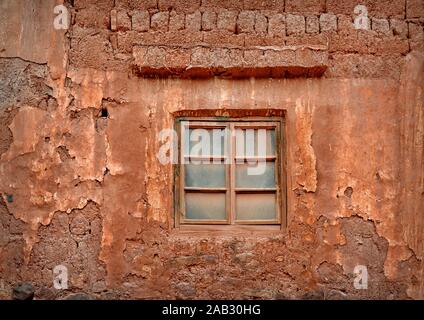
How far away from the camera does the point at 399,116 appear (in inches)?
198

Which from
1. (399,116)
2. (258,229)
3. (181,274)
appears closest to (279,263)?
(258,229)

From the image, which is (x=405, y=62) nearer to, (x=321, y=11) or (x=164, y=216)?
(x=321, y=11)

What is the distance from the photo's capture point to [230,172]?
5043 mm

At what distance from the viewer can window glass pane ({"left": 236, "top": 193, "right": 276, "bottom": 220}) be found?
→ 5043 millimetres

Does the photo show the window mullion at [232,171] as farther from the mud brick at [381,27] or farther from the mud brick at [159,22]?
the mud brick at [381,27]

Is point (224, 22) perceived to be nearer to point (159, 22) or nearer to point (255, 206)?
point (159, 22)

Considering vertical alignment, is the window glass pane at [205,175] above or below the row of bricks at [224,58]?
below

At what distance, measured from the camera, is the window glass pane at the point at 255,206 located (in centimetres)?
504

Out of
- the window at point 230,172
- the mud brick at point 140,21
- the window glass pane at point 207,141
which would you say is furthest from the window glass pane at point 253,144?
the mud brick at point 140,21

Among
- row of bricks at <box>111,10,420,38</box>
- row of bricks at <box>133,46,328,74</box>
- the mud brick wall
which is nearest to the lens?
the mud brick wall

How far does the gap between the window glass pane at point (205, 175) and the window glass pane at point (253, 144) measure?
211 millimetres

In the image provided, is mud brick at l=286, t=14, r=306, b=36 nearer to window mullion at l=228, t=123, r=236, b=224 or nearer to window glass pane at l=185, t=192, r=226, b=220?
window mullion at l=228, t=123, r=236, b=224

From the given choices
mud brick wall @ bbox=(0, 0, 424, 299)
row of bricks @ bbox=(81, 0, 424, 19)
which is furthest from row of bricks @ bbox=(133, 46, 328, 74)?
row of bricks @ bbox=(81, 0, 424, 19)

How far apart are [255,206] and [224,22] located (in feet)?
4.95
